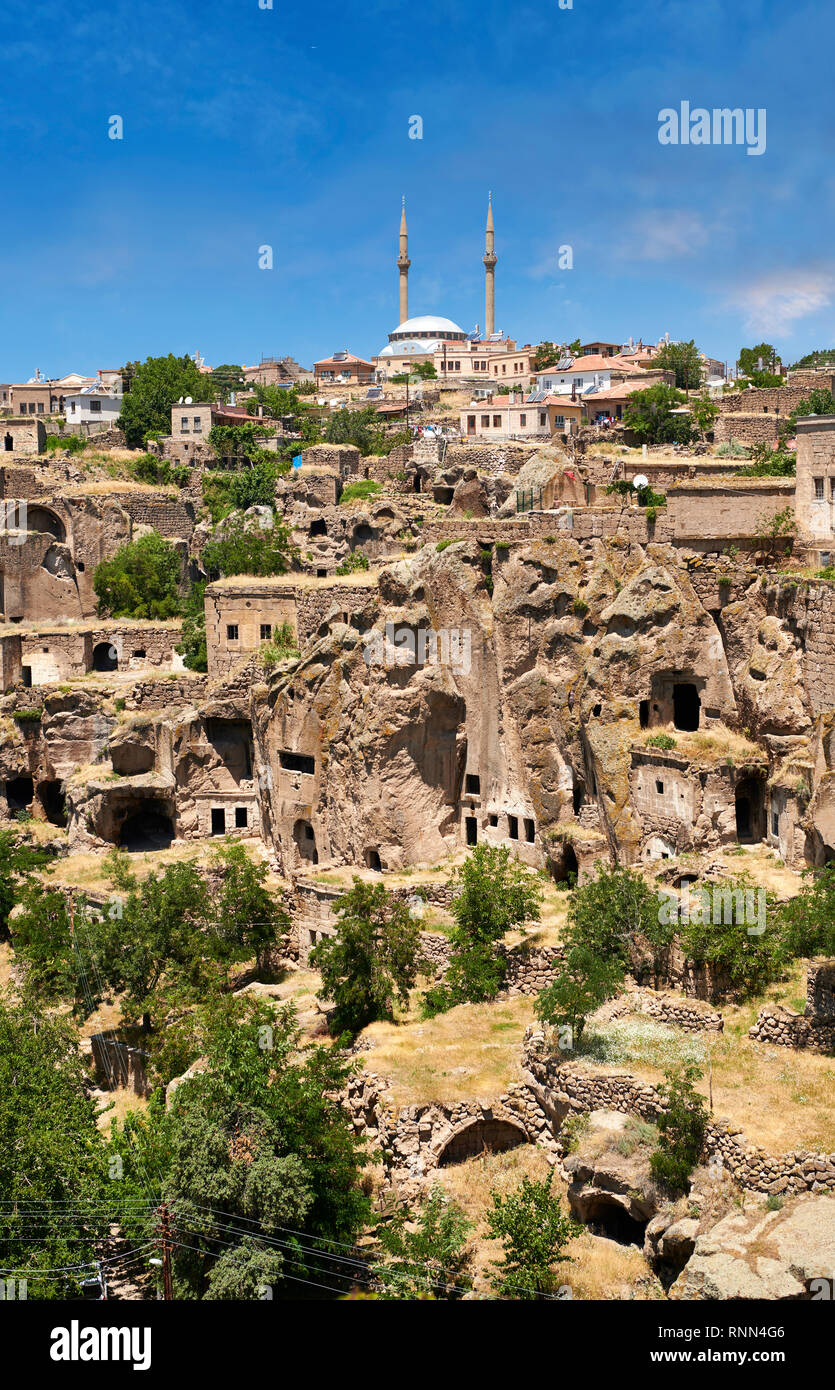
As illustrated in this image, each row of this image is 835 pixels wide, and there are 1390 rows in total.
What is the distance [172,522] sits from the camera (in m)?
54.9

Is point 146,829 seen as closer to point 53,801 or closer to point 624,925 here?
point 53,801

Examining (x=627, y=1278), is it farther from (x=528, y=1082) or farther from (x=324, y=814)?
(x=324, y=814)

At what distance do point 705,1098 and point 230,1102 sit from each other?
7.76 meters

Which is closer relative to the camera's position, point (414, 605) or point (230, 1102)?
point (230, 1102)

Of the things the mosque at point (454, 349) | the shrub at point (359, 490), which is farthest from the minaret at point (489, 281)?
the shrub at point (359, 490)

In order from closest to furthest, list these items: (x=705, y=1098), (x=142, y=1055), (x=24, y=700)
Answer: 1. (x=705, y=1098)
2. (x=142, y=1055)
3. (x=24, y=700)

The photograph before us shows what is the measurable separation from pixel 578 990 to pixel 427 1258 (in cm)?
645

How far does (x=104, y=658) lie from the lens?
48062mm

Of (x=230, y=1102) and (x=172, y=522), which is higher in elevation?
(x=172, y=522)

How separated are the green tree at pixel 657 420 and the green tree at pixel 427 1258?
127ft

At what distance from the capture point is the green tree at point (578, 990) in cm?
2423

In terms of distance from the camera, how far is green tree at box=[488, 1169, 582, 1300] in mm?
18594
